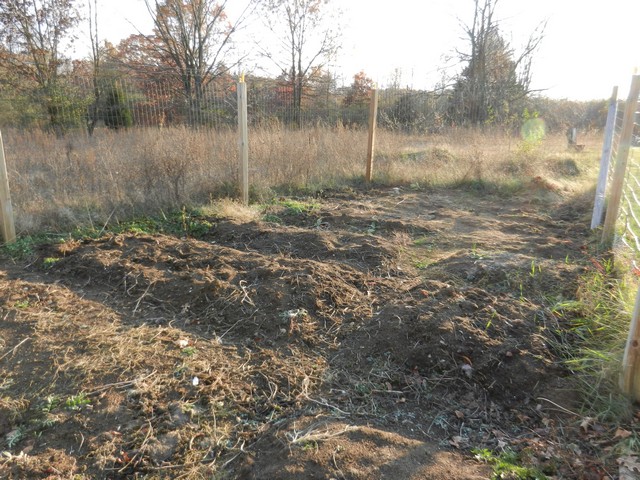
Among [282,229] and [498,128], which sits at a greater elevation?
[498,128]

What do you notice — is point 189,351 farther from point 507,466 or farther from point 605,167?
point 605,167

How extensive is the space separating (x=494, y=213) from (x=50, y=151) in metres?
7.99

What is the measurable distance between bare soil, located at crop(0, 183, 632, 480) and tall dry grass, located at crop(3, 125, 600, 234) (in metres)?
1.43

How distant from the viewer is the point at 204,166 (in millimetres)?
7270

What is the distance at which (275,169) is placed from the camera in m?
8.41

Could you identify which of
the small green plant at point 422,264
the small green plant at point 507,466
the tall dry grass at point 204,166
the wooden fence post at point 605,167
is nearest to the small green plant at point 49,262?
the tall dry grass at point 204,166

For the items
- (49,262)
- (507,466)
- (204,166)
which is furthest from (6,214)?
(507,466)

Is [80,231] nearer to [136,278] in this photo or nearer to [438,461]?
[136,278]

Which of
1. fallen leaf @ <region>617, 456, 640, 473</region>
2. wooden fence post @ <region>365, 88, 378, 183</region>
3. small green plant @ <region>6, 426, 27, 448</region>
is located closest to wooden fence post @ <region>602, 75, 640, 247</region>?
fallen leaf @ <region>617, 456, 640, 473</region>

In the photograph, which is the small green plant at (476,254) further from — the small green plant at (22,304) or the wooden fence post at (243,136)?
the small green plant at (22,304)

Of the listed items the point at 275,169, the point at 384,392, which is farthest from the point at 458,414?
the point at 275,169

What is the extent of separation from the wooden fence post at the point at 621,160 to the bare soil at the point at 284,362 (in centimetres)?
47

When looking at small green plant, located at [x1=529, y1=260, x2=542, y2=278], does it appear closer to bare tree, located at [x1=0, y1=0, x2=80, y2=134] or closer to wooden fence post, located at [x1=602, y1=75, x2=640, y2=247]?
wooden fence post, located at [x1=602, y1=75, x2=640, y2=247]

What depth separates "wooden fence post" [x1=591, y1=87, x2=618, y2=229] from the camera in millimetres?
5898
